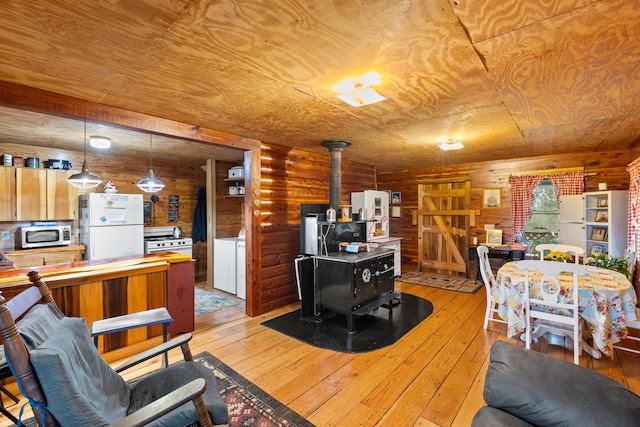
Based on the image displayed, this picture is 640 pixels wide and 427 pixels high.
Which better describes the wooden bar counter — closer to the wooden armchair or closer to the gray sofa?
the wooden armchair

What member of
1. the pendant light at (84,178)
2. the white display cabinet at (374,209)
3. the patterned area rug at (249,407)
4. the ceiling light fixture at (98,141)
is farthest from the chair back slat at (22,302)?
the white display cabinet at (374,209)

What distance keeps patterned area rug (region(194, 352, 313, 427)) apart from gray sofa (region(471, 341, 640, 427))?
1.19 metres

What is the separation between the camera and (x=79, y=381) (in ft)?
4.47

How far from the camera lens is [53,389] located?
121 centimetres

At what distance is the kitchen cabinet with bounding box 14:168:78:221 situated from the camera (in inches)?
167

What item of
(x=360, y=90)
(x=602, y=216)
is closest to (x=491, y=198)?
(x=602, y=216)

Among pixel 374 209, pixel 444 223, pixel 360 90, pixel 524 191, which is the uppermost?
pixel 360 90

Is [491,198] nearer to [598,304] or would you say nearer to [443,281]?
[443,281]

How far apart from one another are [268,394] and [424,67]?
2.62 metres

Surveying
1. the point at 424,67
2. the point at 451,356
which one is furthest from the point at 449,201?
the point at 424,67

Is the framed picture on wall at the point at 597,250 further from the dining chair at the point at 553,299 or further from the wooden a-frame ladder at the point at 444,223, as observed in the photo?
the dining chair at the point at 553,299

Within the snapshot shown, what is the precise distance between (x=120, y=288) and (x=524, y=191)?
20.7 ft

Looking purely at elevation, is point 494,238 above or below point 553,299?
above

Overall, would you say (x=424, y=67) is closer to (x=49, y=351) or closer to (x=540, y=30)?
(x=540, y=30)
